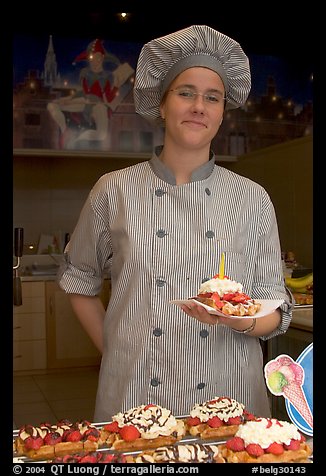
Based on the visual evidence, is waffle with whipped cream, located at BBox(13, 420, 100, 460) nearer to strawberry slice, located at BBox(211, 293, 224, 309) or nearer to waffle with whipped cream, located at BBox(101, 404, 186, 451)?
waffle with whipped cream, located at BBox(101, 404, 186, 451)

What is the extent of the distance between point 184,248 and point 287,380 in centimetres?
45

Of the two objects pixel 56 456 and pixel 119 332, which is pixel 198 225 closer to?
pixel 119 332

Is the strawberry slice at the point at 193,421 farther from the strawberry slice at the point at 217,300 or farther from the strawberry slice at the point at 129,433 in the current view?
the strawberry slice at the point at 217,300

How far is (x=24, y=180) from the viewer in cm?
603

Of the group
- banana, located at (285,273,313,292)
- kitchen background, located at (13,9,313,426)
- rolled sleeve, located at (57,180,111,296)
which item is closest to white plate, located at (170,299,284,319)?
rolled sleeve, located at (57,180,111,296)

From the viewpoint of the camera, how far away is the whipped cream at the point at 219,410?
129 cm

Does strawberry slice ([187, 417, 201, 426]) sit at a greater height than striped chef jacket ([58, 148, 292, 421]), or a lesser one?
lesser

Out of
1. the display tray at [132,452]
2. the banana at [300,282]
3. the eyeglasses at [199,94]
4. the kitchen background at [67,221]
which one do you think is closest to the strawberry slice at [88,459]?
the display tray at [132,452]

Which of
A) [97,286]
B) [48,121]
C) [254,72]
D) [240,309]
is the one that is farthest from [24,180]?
[240,309]

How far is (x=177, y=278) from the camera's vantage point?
1496 millimetres

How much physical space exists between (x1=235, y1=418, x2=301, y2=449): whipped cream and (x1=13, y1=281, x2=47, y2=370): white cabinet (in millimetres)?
4329

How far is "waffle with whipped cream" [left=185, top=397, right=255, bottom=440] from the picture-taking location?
4.14 feet

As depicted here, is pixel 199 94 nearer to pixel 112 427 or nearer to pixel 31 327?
pixel 112 427

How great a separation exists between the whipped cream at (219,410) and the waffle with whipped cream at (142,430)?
0.05 metres
